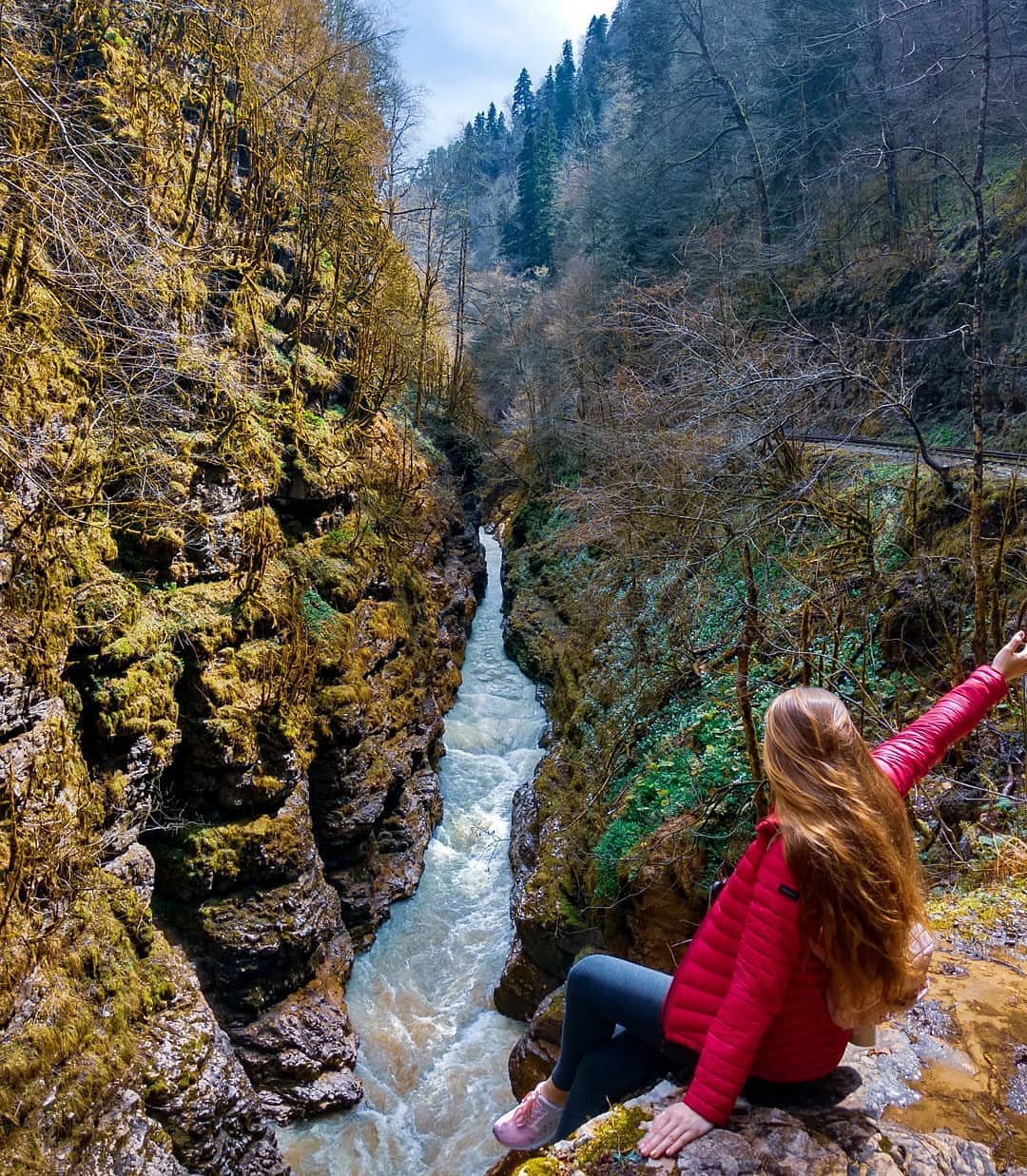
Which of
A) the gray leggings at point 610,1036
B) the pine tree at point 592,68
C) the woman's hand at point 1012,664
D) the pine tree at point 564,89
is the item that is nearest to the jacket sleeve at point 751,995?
the gray leggings at point 610,1036

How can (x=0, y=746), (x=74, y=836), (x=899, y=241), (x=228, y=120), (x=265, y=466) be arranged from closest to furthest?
(x=0, y=746) → (x=74, y=836) → (x=265, y=466) → (x=228, y=120) → (x=899, y=241)

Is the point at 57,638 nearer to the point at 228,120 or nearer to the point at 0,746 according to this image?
the point at 0,746

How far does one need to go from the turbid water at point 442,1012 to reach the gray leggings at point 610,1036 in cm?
580

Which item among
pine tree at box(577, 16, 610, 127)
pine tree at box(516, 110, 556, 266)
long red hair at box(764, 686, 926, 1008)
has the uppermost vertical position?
pine tree at box(577, 16, 610, 127)

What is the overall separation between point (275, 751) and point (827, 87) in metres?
23.2

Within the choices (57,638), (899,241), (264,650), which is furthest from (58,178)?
(899,241)

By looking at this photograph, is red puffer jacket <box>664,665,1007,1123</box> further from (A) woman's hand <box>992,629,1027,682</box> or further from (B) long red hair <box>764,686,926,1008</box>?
(A) woman's hand <box>992,629,1027,682</box>

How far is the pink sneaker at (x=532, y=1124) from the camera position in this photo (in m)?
2.36

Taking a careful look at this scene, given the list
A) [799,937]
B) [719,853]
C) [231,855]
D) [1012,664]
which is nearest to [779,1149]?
[799,937]

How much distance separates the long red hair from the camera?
1.68 m

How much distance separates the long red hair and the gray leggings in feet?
1.85

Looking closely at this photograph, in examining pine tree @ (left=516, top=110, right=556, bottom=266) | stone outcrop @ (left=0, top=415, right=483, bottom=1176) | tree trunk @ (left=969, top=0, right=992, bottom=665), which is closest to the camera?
tree trunk @ (left=969, top=0, right=992, bottom=665)

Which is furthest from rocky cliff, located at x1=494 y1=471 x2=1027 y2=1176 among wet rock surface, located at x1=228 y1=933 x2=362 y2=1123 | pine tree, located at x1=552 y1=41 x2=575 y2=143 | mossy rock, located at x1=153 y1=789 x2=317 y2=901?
pine tree, located at x1=552 y1=41 x2=575 y2=143

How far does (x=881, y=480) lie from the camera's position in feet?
26.1
